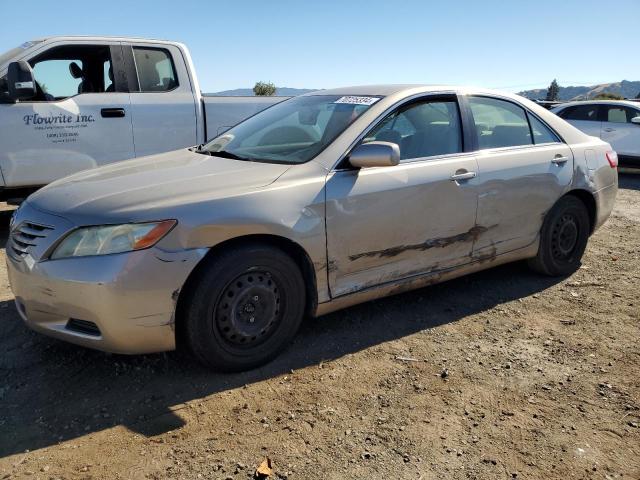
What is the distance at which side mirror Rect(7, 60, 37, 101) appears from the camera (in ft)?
17.6

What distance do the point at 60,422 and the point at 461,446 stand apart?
75.5 inches

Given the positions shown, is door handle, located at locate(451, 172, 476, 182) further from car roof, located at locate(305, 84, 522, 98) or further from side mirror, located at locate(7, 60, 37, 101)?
side mirror, located at locate(7, 60, 37, 101)

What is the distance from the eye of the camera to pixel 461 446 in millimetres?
2506

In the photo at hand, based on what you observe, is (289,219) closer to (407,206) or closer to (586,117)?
(407,206)

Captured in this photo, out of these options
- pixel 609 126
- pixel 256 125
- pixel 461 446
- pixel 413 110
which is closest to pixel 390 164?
pixel 413 110

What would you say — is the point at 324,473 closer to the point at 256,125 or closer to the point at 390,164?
the point at 390,164

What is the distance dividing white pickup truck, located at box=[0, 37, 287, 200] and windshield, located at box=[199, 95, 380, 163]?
2366 mm

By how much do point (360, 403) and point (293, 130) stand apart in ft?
6.47

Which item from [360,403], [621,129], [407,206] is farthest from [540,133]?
[621,129]

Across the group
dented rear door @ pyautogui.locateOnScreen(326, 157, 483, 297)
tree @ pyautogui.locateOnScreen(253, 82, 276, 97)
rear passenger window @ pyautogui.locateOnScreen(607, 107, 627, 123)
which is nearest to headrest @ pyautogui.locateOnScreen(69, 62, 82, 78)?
dented rear door @ pyautogui.locateOnScreen(326, 157, 483, 297)

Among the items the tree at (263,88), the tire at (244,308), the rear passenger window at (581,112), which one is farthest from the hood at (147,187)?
the tree at (263,88)

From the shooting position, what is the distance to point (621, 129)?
37.3ft

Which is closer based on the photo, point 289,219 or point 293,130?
point 289,219

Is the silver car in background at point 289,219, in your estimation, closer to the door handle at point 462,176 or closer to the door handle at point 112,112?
the door handle at point 462,176
